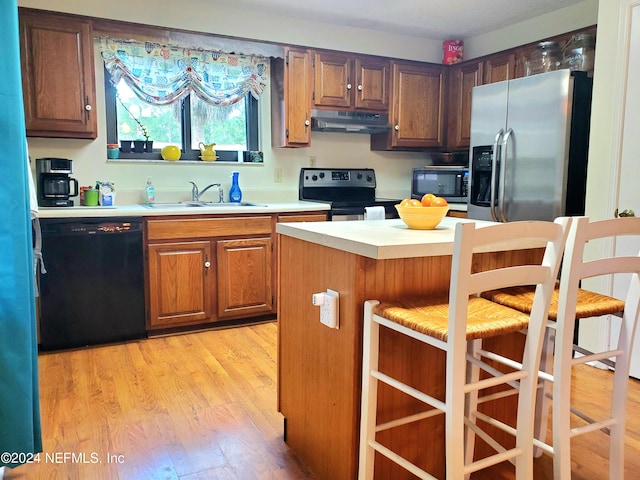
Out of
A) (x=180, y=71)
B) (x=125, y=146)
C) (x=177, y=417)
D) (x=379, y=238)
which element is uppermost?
(x=180, y=71)

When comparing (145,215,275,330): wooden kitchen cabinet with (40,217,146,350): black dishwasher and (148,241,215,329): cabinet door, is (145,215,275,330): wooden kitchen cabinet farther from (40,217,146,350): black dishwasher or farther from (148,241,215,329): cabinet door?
(40,217,146,350): black dishwasher

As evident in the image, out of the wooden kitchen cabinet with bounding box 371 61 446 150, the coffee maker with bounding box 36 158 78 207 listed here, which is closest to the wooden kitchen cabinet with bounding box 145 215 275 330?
the coffee maker with bounding box 36 158 78 207

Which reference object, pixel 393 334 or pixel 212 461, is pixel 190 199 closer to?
pixel 212 461

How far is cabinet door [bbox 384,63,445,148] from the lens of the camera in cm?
447

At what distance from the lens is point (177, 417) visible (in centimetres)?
230

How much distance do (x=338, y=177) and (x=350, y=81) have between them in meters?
0.83

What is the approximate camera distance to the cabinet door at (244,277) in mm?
3566

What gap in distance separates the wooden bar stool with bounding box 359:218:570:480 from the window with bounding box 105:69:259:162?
2911mm

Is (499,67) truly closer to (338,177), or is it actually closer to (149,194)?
(338,177)

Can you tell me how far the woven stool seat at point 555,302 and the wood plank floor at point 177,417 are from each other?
69cm

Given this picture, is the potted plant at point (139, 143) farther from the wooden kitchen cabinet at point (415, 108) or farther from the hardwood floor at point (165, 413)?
the wooden kitchen cabinet at point (415, 108)

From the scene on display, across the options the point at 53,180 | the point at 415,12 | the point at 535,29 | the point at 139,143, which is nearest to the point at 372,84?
the point at 415,12

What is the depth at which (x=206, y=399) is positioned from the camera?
248cm

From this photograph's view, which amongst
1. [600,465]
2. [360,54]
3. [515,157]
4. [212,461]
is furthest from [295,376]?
[360,54]
